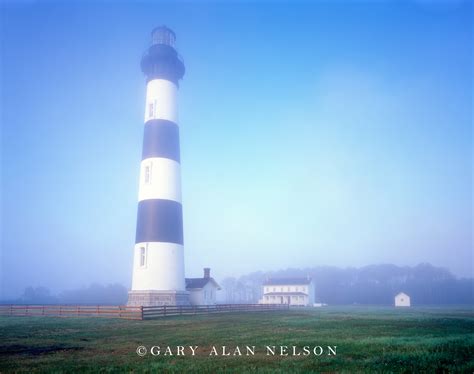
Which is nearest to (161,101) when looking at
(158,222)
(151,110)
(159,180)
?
(151,110)

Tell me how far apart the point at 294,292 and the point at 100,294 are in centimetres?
9755

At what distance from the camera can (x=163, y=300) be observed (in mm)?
36188

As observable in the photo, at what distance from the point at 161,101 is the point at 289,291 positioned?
165ft

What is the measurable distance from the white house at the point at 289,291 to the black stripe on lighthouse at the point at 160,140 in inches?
1760

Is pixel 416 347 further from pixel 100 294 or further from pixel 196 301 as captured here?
pixel 100 294

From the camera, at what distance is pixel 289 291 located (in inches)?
3059

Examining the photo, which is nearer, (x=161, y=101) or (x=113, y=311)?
(x=113, y=311)

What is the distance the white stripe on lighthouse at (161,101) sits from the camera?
131 ft

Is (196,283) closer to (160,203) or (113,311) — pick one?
(160,203)

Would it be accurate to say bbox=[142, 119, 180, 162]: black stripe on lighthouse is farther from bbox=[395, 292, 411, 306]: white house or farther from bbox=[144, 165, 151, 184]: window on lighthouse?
bbox=[395, 292, 411, 306]: white house

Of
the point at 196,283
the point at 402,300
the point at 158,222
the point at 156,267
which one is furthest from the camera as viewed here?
the point at 402,300

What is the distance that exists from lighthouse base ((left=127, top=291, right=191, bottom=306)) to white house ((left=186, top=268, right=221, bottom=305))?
312 inches

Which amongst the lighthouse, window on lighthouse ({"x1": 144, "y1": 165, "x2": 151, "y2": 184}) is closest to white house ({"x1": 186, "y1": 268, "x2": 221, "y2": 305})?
the lighthouse

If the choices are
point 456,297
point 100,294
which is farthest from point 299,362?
point 100,294
